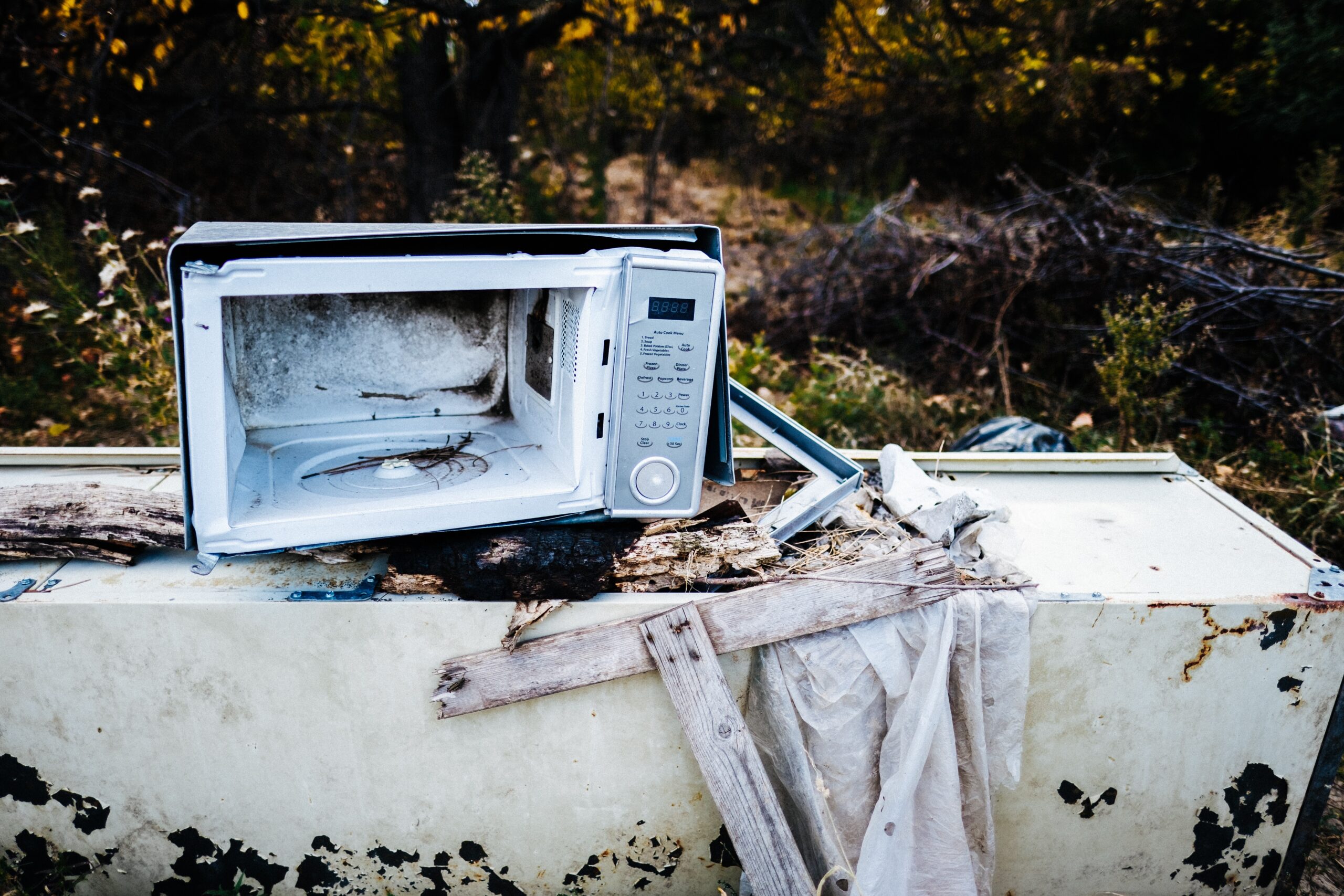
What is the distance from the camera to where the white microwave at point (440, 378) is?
4.19ft

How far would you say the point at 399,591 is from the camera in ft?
4.79

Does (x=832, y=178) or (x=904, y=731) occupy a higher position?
(x=832, y=178)

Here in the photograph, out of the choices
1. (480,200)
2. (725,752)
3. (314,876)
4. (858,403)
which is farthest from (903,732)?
(480,200)

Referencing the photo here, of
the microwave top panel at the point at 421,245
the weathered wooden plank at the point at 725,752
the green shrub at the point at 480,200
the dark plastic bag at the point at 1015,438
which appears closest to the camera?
the microwave top panel at the point at 421,245

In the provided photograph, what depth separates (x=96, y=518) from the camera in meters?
1.54

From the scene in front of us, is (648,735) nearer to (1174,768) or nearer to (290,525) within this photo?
(290,525)

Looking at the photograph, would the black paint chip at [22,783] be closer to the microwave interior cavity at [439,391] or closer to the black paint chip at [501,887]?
the microwave interior cavity at [439,391]

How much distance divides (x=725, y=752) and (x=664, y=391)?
680 mm

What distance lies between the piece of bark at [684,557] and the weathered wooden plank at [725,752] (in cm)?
9

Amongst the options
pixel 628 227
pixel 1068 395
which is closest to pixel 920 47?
pixel 1068 395

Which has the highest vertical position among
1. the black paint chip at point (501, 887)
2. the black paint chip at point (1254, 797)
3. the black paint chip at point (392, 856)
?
the black paint chip at point (1254, 797)

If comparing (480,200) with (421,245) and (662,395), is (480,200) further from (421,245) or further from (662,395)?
(662,395)

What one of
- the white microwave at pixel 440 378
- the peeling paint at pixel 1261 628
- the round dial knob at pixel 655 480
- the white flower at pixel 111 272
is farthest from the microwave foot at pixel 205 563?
the white flower at pixel 111 272

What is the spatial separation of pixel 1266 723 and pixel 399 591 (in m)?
1.68
